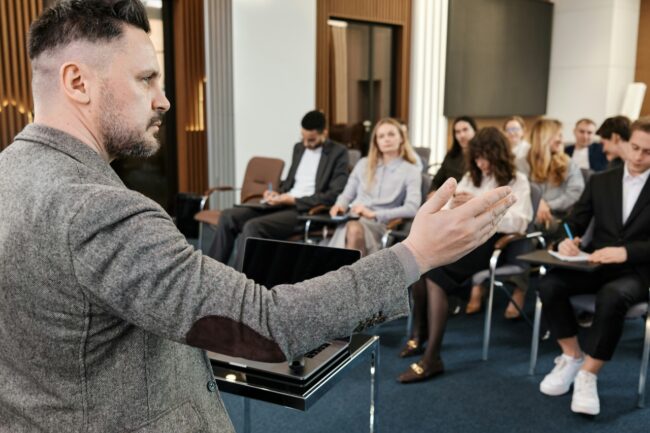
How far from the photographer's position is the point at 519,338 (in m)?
3.98

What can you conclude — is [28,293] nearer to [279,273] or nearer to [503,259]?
[279,273]

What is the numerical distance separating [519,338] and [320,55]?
492cm

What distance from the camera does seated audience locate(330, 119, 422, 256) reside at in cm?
441

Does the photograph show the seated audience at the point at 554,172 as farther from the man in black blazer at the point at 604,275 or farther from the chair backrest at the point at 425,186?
the man in black blazer at the point at 604,275

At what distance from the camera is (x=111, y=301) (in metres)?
0.85

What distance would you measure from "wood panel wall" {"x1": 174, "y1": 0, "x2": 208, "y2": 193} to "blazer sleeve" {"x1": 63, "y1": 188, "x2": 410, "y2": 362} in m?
6.38

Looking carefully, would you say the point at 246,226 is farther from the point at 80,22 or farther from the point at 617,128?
the point at 80,22

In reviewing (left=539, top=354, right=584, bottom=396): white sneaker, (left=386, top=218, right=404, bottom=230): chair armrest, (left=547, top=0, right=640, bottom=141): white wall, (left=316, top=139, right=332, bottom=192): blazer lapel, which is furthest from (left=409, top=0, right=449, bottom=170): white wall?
(left=539, top=354, right=584, bottom=396): white sneaker

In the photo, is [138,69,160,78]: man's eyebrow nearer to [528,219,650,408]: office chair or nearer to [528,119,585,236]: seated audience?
[528,219,650,408]: office chair

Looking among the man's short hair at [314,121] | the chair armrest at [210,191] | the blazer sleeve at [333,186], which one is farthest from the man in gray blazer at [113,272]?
the chair armrest at [210,191]

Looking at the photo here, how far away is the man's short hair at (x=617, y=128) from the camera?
450 cm

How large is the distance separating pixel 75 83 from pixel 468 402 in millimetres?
2669

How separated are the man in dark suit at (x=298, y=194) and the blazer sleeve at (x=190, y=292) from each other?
381 cm

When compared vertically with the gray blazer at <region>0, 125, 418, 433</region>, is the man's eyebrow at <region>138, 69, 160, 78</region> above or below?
above
